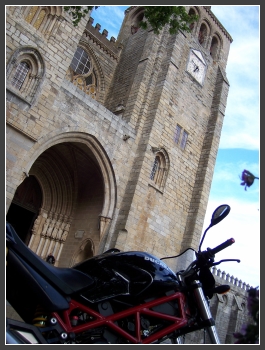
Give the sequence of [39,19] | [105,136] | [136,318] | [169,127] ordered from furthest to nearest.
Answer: [169,127]
[105,136]
[39,19]
[136,318]

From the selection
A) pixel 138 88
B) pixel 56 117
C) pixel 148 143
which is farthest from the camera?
pixel 138 88

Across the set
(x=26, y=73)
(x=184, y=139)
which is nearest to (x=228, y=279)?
(x=184, y=139)

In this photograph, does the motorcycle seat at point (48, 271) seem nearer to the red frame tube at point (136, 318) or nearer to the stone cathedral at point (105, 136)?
the red frame tube at point (136, 318)

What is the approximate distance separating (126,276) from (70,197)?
31.9ft

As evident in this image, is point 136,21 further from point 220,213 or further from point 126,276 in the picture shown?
point 126,276

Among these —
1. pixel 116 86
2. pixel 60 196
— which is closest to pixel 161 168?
pixel 60 196

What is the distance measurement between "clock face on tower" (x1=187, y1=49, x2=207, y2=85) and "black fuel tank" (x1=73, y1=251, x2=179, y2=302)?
12643 millimetres

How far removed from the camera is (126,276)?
2.87m

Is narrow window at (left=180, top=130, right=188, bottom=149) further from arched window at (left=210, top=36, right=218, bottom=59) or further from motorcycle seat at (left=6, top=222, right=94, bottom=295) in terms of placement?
motorcycle seat at (left=6, top=222, right=94, bottom=295)

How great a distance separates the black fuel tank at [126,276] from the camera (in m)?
2.74

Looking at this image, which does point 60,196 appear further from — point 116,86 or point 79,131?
point 116,86

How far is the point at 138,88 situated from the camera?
12.8m

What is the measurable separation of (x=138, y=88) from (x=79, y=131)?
3874 mm

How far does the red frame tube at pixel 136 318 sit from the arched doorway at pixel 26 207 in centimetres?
963
